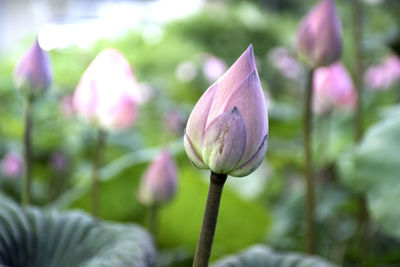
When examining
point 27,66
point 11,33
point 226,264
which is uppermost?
point 27,66

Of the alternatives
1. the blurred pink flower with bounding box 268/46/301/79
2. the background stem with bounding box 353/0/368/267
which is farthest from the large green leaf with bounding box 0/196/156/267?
the blurred pink flower with bounding box 268/46/301/79

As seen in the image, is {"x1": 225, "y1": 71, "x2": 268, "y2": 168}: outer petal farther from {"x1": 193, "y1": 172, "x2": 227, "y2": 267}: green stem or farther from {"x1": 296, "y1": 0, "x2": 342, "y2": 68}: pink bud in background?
{"x1": 296, "y1": 0, "x2": 342, "y2": 68}: pink bud in background

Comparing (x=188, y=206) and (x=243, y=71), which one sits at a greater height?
(x=243, y=71)

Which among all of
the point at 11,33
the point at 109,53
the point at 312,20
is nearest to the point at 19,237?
the point at 109,53

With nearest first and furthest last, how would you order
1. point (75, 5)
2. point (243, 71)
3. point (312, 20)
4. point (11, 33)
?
point (243, 71), point (312, 20), point (11, 33), point (75, 5)

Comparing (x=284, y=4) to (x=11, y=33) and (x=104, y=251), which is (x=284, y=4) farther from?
(x=104, y=251)

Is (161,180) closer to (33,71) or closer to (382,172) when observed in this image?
(33,71)

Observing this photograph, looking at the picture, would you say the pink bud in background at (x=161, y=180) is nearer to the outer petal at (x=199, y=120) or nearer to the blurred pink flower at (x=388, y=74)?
the outer petal at (x=199, y=120)
